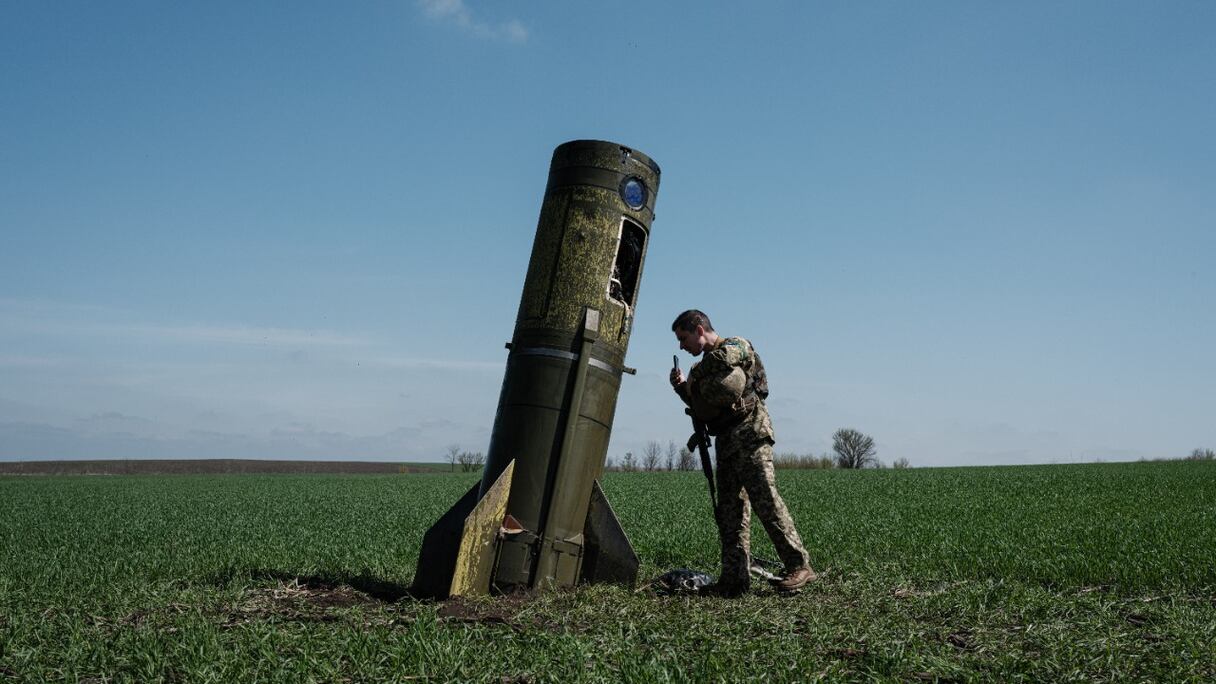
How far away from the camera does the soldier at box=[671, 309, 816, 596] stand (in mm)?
7227

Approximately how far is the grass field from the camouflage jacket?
1416 mm

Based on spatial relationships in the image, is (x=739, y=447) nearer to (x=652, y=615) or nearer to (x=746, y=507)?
(x=746, y=507)

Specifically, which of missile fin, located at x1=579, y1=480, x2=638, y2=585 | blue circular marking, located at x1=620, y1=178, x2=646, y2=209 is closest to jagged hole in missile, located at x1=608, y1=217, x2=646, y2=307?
blue circular marking, located at x1=620, y1=178, x2=646, y2=209

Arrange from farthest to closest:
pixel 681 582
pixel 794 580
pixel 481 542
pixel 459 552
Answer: pixel 681 582 < pixel 794 580 < pixel 481 542 < pixel 459 552

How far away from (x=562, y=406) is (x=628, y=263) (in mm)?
1521

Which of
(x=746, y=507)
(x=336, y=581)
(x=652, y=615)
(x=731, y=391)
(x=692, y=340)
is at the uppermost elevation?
(x=692, y=340)

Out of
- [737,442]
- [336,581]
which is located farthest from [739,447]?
[336,581]

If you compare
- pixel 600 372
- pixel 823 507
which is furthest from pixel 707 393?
pixel 823 507

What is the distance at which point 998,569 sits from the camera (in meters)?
8.65

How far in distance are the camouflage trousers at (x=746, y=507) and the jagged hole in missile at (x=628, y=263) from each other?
1556 millimetres

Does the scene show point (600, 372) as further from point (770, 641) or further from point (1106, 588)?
point (1106, 588)

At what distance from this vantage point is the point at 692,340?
7.37 m

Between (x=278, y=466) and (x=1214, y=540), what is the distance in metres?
71.8

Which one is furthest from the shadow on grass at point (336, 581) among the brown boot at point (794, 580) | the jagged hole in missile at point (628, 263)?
the jagged hole in missile at point (628, 263)
